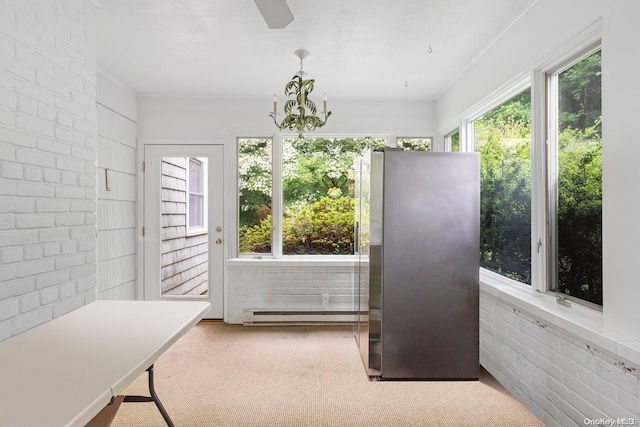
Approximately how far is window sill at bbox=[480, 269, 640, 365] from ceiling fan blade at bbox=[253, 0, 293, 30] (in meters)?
1.71

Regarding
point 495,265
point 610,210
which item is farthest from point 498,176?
point 610,210

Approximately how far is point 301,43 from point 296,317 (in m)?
2.56

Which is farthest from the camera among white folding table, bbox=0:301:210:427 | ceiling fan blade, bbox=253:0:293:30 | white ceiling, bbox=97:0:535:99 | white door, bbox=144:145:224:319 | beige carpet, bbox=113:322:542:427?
white door, bbox=144:145:224:319

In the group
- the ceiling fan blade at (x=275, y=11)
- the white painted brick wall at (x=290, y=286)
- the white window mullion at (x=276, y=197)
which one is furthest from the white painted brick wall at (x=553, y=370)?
the white window mullion at (x=276, y=197)

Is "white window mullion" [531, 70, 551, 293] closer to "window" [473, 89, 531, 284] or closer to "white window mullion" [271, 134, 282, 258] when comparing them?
"window" [473, 89, 531, 284]

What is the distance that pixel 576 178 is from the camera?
2002mm

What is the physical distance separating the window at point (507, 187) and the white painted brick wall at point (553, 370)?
0.33m

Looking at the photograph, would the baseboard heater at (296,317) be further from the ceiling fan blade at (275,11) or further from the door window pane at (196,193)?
the ceiling fan blade at (275,11)

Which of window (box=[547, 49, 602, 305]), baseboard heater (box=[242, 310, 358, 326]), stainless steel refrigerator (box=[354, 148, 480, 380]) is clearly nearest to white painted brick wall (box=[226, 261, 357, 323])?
baseboard heater (box=[242, 310, 358, 326])

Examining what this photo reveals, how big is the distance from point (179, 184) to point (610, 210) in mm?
3682

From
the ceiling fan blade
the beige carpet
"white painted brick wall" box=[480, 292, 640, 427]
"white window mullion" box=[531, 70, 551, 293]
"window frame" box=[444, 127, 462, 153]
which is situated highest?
"window frame" box=[444, 127, 462, 153]

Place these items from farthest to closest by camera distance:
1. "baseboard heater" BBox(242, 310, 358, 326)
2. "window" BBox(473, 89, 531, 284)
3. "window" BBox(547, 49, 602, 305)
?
1. "baseboard heater" BBox(242, 310, 358, 326)
2. "window" BBox(473, 89, 531, 284)
3. "window" BBox(547, 49, 602, 305)

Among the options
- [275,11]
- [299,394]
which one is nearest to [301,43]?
[275,11]

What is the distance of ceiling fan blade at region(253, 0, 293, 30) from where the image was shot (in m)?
1.27
